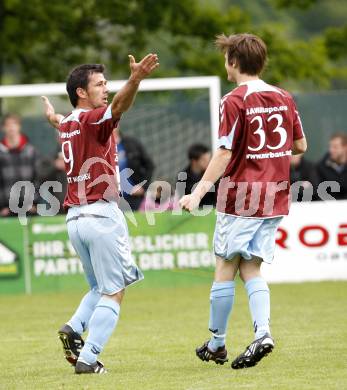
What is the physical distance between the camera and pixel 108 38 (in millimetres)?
24953

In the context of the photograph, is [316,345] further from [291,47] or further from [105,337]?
[291,47]

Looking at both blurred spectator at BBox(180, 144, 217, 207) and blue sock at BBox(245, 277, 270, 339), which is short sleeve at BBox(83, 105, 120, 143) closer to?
blue sock at BBox(245, 277, 270, 339)

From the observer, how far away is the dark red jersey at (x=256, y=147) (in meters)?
8.09

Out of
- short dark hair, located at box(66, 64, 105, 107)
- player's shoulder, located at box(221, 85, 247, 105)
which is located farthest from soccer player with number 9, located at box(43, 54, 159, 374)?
player's shoulder, located at box(221, 85, 247, 105)

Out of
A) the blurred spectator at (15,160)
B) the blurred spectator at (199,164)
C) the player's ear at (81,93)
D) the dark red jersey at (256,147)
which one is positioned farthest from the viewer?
the blurred spectator at (15,160)

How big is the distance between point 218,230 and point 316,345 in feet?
5.39

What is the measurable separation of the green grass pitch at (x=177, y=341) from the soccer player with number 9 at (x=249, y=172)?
485 mm

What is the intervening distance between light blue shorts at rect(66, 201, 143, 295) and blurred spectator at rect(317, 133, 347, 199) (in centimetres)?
814

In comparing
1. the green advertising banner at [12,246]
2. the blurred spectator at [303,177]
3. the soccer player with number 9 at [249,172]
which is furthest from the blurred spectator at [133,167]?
the soccer player with number 9 at [249,172]

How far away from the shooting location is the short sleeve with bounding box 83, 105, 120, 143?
8016 millimetres

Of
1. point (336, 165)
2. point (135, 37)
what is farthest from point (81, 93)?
point (135, 37)

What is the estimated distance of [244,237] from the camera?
8141mm

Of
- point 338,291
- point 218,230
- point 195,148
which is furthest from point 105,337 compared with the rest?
point 195,148

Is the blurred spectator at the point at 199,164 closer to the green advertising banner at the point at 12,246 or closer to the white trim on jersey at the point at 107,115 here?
the green advertising banner at the point at 12,246
